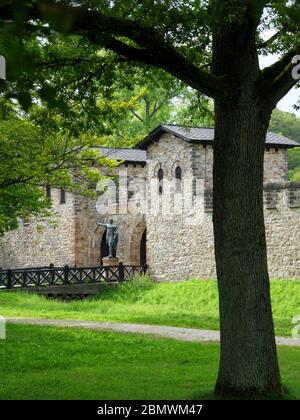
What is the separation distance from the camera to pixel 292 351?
13766 mm

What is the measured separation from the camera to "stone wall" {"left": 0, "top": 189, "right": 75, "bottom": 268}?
4025 cm

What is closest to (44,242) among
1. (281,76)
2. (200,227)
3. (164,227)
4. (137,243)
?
(137,243)

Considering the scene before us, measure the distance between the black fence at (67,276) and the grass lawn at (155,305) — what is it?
5.88 ft

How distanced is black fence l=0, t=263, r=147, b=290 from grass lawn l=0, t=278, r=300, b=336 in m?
1.79

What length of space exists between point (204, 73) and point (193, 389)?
3.88 metres

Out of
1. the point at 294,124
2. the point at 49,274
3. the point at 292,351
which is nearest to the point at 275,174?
the point at 49,274

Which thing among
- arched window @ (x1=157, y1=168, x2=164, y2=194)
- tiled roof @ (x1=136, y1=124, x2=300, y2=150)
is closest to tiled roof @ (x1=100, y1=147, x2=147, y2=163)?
tiled roof @ (x1=136, y1=124, x2=300, y2=150)

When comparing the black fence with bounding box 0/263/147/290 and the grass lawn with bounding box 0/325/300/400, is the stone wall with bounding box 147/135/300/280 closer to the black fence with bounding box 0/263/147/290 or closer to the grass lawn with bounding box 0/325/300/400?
the black fence with bounding box 0/263/147/290

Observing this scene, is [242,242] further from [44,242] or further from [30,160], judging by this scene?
[44,242]

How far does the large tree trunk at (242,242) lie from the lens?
8438 millimetres

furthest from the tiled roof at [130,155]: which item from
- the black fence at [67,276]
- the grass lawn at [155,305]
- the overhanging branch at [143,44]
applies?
the overhanging branch at [143,44]

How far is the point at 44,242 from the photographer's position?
141 ft

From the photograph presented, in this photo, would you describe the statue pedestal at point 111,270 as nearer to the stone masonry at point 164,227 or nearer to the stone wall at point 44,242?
the stone masonry at point 164,227
